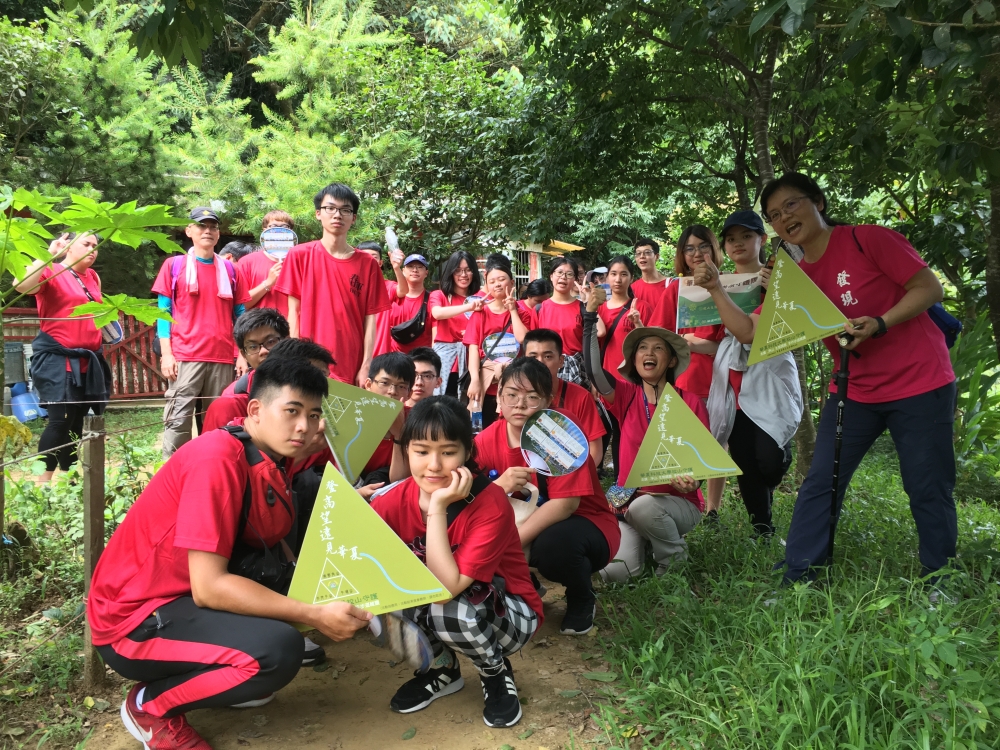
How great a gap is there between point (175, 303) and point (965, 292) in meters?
5.46

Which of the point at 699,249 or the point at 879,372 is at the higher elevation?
the point at 699,249

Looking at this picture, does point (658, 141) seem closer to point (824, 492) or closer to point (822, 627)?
point (824, 492)

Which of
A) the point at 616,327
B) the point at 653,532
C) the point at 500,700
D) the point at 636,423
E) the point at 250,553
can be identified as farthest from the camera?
the point at 616,327

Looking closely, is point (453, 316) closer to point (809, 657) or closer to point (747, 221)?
point (747, 221)

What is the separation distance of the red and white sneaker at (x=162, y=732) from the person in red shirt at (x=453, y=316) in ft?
11.3

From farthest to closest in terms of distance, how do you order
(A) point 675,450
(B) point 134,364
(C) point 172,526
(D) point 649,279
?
(B) point 134,364 → (D) point 649,279 → (A) point 675,450 → (C) point 172,526

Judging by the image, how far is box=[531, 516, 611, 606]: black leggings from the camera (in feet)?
9.86

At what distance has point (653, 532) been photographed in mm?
3523

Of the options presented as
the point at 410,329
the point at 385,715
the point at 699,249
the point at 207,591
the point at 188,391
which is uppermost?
the point at 699,249

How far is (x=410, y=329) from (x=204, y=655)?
11.5 ft

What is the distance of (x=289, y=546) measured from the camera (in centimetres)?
262

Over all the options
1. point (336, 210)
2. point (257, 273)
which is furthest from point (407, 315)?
point (336, 210)

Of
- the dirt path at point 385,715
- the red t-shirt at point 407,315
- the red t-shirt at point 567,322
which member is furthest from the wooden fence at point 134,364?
the dirt path at point 385,715

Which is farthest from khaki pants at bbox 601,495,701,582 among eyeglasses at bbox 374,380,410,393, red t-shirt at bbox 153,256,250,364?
red t-shirt at bbox 153,256,250,364
